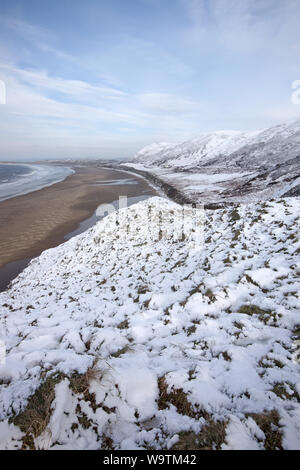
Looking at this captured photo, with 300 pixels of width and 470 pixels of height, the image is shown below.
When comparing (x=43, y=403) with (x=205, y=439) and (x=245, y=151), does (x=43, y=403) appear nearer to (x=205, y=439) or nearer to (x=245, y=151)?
(x=205, y=439)

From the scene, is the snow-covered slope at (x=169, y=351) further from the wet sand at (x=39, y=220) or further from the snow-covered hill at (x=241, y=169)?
the snow-covered hill at (x=241, y=169)

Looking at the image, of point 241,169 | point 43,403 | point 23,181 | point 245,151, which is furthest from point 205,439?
point 245,151

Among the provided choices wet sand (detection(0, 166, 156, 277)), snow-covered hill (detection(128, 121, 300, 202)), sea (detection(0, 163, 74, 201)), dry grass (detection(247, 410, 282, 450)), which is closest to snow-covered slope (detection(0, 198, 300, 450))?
dry grass (detection(247, 410, 282, 450))

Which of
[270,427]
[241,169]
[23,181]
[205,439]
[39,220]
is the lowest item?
[39,220]

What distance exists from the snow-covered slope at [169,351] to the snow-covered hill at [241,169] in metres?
14.3

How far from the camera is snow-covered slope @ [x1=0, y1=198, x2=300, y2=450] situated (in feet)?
9.34

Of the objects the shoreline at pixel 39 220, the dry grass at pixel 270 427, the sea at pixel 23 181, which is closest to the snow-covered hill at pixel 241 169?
the shoreline at pixel 39 220

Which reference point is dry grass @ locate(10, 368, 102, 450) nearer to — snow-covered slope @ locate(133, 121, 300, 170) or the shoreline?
the shoreline

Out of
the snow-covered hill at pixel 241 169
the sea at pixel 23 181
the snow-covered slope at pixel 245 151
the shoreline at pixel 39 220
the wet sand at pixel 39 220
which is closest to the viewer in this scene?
the shoreline at pixel 39 220

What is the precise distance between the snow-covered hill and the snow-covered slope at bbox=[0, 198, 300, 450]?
14257mm

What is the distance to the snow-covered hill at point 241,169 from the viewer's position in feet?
100

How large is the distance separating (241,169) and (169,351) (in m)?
67.1

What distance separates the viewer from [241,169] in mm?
61969

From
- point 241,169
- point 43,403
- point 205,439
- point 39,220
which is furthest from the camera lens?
point 241,169
